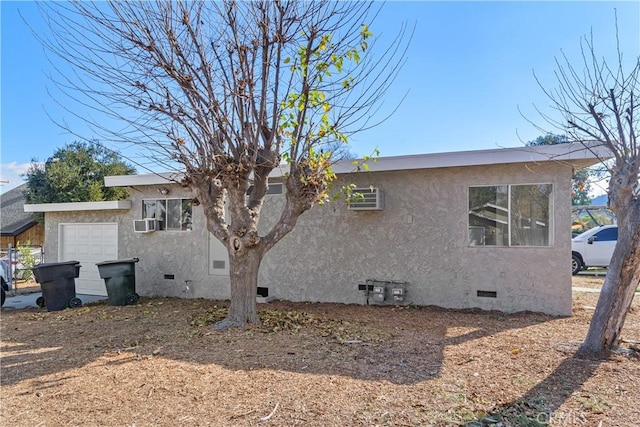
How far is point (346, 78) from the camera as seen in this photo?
611 centimetres

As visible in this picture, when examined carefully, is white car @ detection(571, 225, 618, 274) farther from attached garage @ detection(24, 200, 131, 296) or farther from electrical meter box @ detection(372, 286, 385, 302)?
attached garage @ detection(24, 200, 131, 296)

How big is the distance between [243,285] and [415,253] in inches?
137

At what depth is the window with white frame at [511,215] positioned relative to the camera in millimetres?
7266

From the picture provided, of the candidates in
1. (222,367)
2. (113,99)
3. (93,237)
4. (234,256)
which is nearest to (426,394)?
(222,367)

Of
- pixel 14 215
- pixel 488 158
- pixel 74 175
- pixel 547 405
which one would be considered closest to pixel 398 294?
pixel 488 158

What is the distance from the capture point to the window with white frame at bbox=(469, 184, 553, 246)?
727 cm

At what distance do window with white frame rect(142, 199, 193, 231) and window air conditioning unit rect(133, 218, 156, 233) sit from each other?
4.5 inches

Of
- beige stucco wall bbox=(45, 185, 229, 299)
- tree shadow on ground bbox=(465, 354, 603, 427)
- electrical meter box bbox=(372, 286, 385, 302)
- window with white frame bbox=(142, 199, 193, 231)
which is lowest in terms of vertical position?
tree shadow on ground bbox=(465, 354, 603, 427)

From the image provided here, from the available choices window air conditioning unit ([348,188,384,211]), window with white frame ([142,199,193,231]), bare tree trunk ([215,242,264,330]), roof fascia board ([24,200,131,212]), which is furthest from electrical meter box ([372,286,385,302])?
roof fascia board ([24,200,131,212])

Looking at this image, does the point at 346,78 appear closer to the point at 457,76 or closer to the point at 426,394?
the point at 457,76

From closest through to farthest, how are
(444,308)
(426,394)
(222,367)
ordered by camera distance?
1. (426,394)
2. (222,367)
3. (444,308)

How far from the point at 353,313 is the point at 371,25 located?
478 cm

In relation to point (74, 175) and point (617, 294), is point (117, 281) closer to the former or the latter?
point (617, 294)

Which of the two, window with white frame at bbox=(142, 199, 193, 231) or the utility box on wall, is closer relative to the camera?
the utility box on wall
